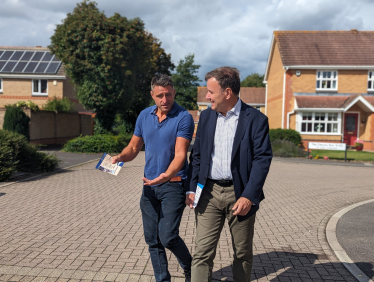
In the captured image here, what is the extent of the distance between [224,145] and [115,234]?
2826 mm

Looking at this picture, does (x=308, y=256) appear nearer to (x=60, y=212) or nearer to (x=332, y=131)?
(x=60, y=212)

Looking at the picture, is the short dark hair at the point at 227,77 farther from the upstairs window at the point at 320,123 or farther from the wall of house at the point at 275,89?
the wall of house at the point at 275,89

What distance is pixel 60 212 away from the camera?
637cm

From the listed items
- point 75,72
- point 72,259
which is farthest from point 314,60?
point 72,259

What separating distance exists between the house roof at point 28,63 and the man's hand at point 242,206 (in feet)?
95.1

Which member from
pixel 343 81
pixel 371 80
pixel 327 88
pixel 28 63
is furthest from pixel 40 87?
→ pixel 371 80

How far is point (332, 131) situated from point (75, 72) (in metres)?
16.3

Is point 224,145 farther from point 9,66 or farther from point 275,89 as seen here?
point 9,66

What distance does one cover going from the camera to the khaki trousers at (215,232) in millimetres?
2965

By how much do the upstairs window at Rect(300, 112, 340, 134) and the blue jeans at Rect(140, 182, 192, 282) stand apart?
74.4 feet

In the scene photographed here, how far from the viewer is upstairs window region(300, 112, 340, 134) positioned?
964 inches

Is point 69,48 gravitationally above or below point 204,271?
above

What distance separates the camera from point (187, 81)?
Answer: 75125 mm

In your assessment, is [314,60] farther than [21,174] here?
Yes
